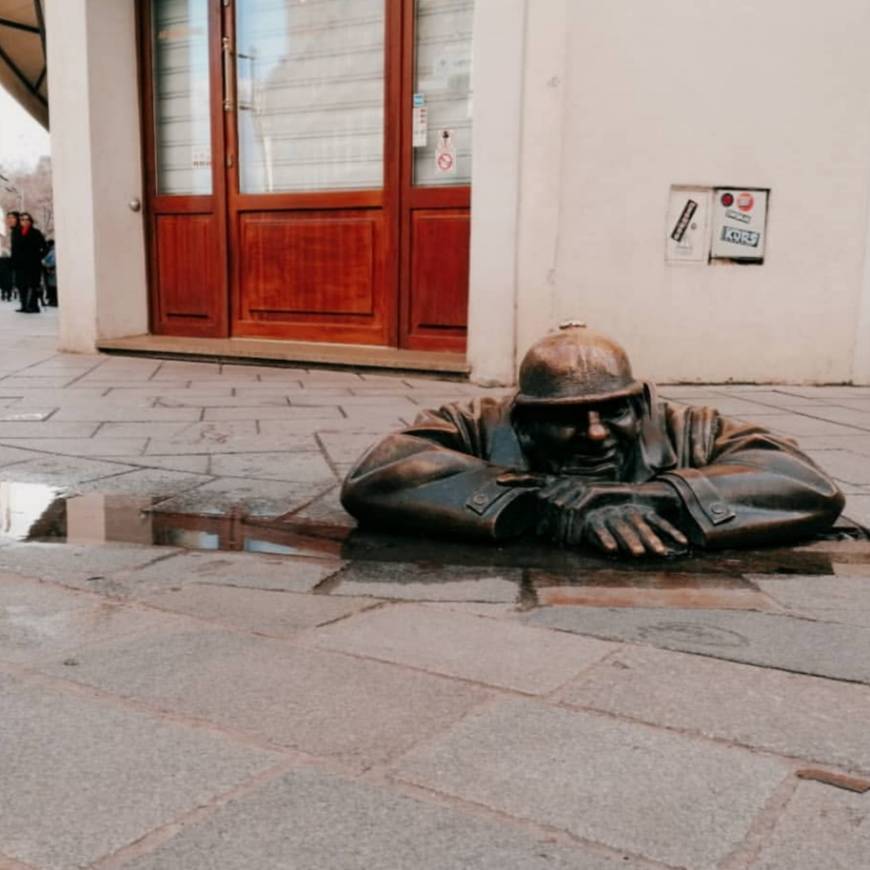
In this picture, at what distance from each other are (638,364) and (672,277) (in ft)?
1.95

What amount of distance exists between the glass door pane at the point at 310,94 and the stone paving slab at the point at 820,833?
666 cm

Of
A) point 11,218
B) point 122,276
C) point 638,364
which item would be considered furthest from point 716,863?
point 11,218

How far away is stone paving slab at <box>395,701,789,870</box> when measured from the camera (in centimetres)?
137

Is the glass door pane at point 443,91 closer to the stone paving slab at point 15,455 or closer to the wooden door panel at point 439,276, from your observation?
the wooden door panel at point 439,276

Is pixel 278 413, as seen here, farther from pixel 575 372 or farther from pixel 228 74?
pixel 228 74

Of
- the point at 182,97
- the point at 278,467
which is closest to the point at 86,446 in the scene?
the point at 278,467

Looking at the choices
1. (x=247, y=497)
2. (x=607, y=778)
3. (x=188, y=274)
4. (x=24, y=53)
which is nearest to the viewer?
(x=607, y=778)

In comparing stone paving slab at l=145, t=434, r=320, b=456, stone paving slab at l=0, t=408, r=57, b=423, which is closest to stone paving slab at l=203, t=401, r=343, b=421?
stone paving slab at l=145, t=434, r=320, b=456

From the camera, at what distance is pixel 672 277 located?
6766 millimetres

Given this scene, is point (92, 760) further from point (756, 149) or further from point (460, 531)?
point (756, 149)

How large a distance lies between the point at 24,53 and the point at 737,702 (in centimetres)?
1566

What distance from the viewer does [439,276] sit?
7398 millimetres

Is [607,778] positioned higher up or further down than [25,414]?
higher up

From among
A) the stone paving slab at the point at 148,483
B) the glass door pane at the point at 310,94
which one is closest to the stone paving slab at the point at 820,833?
the stone paving slab at the point at 148,483
